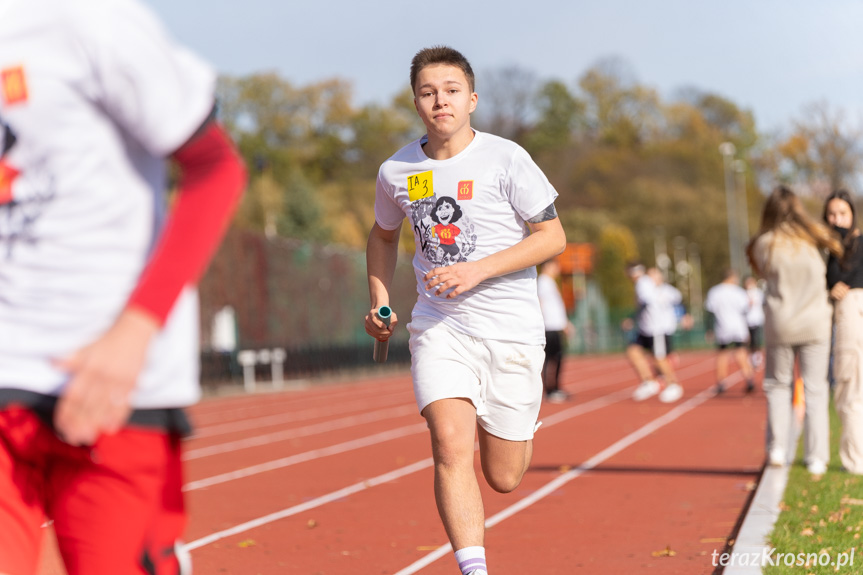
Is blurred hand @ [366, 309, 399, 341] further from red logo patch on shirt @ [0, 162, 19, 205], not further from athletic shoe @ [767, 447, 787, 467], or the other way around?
athletic shoe @ [767, 447, 787, 467]

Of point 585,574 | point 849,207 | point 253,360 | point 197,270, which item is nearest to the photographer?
point 197,270

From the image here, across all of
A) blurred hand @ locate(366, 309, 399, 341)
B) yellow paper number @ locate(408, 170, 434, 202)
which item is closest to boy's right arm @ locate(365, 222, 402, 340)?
blurred hand @ locate(366, 309, 399, 341)

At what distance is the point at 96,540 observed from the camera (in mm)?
2371

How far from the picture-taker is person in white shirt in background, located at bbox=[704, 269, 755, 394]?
20469mm

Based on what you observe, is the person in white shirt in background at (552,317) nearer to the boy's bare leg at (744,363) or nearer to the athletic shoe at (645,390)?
the athletic shoe at (645,390)

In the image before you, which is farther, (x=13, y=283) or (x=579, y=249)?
(x=579, y=249)

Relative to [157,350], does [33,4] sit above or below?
above

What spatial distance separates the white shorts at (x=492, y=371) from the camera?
4883mm

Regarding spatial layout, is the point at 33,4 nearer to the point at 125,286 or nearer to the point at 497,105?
the point at 125,286

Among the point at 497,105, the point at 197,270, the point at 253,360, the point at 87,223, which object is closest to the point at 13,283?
the point at 87,223

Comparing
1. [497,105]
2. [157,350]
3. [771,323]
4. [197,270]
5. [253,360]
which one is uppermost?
[497,105]

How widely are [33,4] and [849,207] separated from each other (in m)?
7.57

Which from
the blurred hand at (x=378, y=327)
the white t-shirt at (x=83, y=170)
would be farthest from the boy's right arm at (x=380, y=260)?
the white t-shirt at (x=83, y=170)

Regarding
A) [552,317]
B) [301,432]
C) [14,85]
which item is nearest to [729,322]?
[552,317]
